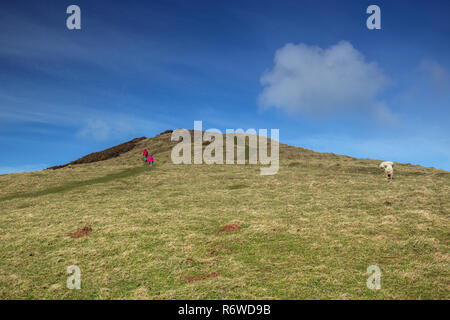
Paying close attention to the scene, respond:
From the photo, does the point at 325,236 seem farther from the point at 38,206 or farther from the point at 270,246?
the point at 38,206

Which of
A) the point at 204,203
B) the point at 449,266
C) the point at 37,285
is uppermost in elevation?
the point at 204,203

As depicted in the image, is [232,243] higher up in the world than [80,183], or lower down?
lower down

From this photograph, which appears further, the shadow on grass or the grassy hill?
the shadow on grass

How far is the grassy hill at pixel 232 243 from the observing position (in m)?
10.7

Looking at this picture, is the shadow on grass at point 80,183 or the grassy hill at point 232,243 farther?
the shadow on grass at point 80,183

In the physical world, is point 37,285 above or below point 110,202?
below

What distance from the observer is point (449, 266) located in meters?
11.6

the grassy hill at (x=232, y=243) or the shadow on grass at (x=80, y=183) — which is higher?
the shadow on grass at (x=80, y=183)

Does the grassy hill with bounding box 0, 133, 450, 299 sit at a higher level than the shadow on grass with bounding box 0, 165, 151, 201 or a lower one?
lower

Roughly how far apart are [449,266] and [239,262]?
8704 millimetres

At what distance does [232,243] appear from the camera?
1542cm

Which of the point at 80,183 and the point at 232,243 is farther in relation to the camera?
the point at 80,183

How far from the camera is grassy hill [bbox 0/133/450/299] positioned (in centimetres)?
1068

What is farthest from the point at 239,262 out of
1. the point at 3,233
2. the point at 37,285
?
the point at 3,233
